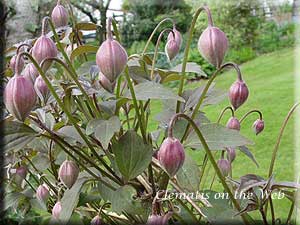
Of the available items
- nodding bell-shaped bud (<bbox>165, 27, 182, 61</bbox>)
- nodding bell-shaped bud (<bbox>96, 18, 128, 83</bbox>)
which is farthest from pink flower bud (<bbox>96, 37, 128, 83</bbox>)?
nodding bell-shaped bud (<bbox>165, 27, 182, 61</bbox>)

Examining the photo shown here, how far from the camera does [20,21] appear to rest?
615 mm

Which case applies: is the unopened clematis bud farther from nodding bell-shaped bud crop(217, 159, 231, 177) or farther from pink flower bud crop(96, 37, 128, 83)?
nodding bell-shaped bud crop(217, 159, 231, 177)

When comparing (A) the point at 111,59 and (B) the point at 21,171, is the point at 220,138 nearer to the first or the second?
(A) the point at 111,59

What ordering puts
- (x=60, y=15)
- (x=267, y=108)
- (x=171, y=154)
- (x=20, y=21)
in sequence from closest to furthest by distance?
(x=171, y=154), (x=60, y=15), (x=20, y=21), (x=267, y=108)

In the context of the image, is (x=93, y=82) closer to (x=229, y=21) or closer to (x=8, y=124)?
(x=8, y=124)

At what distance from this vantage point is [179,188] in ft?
1.02

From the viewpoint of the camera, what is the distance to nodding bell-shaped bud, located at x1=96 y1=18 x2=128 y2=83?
0.85 feet

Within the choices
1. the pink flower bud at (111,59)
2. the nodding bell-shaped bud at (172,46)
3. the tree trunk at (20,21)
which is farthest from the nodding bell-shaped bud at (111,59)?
the tree trunk at (20,21)

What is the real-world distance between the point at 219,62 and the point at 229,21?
4.34 ft

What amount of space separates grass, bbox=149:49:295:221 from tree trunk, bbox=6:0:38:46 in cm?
21

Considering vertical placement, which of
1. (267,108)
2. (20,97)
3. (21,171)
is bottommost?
(267,108)

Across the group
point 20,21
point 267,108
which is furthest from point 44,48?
point 267,108

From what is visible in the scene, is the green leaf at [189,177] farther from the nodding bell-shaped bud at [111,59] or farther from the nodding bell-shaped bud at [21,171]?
the nodding bell-shaped bud at [21,171]

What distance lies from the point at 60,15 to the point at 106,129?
0.16 meters
